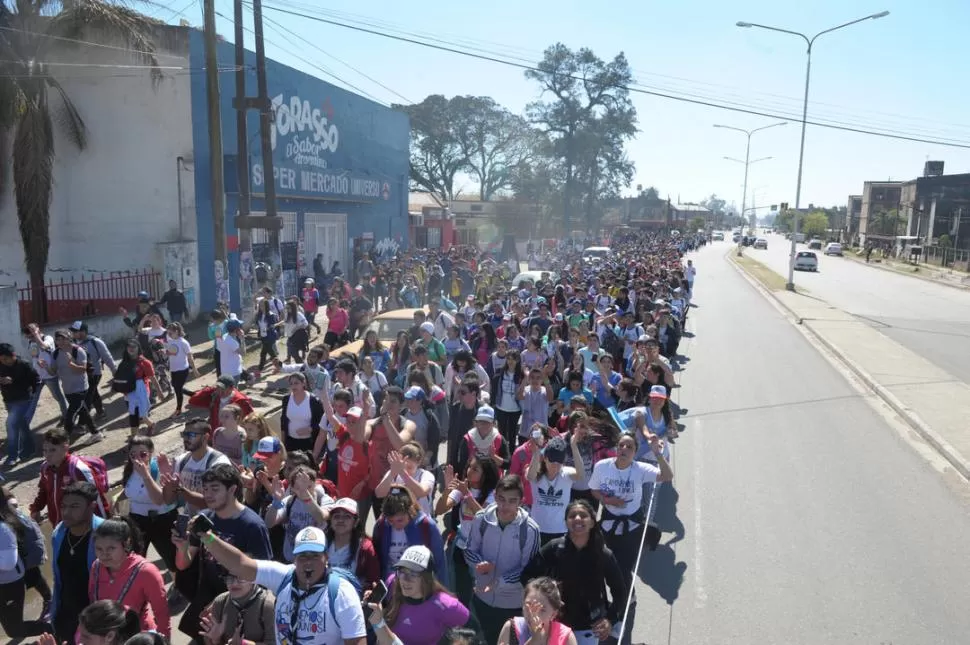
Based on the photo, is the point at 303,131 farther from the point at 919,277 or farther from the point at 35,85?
the point at 919,277

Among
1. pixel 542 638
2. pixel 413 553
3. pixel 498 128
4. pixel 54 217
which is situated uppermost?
pixel 498 128

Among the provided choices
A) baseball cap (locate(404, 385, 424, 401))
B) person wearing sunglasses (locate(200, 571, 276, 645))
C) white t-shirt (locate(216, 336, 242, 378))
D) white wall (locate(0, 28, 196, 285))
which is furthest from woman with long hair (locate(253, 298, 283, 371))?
person wearing sunglasses (locate(200, 571, 276, 645))

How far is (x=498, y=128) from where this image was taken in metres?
75.9

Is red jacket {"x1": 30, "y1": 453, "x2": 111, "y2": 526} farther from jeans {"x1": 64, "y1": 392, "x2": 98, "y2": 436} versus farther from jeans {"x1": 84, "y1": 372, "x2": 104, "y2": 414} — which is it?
jeans {"x1": 84, "y1": 372, "x2": 104, "y2": 414}

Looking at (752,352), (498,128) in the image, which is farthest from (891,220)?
(752,352)

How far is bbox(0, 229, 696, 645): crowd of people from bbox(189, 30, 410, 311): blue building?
9222 mm

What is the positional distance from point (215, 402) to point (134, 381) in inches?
118

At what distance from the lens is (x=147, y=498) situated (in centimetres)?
548

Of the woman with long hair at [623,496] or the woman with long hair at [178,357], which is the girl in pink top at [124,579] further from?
the woman with long hair at [178,357]

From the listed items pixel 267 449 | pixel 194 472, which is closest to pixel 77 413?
pixel 194 472

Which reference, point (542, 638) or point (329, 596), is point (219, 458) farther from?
point (542, 638)

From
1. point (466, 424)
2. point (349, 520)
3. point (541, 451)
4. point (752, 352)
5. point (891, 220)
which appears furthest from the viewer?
point (891, 220)

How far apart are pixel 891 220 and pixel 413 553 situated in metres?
93.4

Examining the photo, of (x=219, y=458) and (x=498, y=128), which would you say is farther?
(x=498, y=128)
